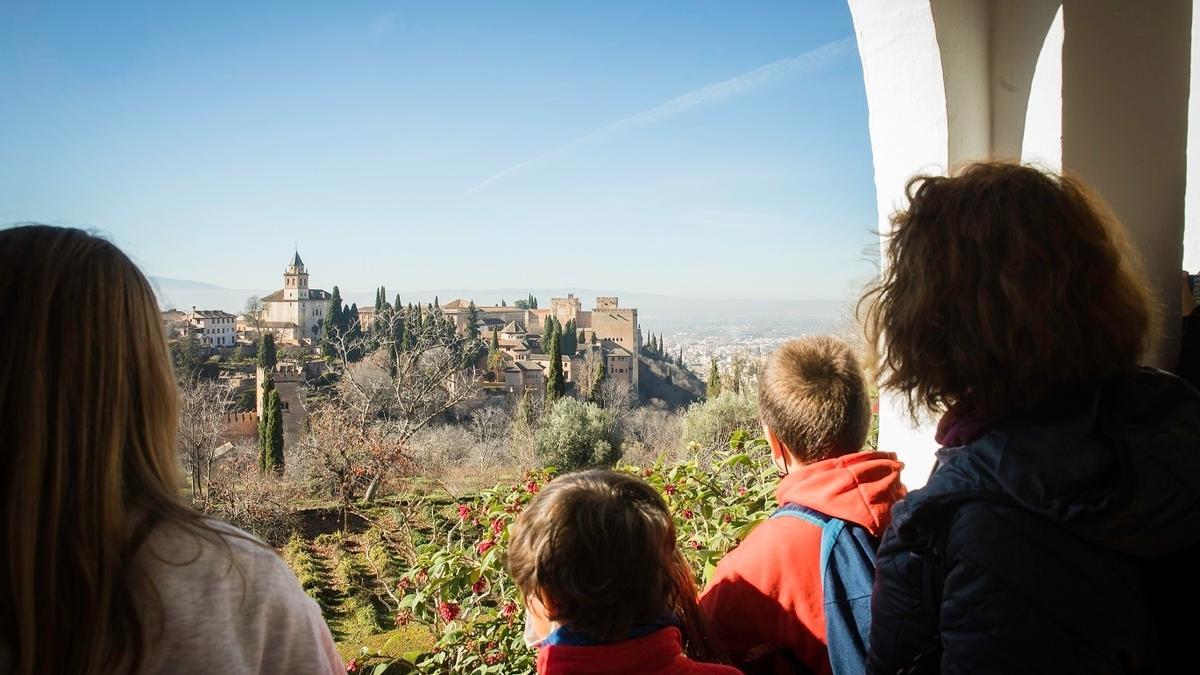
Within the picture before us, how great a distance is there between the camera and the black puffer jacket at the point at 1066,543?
2.02ft

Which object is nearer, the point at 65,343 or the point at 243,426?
the point at 65,343

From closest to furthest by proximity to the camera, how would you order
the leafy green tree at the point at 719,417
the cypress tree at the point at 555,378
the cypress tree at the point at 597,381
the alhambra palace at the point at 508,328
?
1. the leafy green tree at the point at 719,417
2. the alhambra palace at the point at 508,328
3. the cypress tree at the point at 555,378
4. the cypress tree at the point at 597,381

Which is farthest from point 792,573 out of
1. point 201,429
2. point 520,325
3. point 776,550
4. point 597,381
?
point 520,325

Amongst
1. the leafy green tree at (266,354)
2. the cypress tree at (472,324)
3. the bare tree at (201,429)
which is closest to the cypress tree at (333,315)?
the cypress tree at (472,324)

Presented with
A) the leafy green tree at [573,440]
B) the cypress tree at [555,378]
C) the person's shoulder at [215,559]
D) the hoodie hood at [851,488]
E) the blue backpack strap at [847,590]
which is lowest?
the leafy green tree at [573,440]

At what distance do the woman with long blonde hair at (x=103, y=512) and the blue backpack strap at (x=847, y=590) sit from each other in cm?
68

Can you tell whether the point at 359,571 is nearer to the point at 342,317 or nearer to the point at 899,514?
the point at 899,514

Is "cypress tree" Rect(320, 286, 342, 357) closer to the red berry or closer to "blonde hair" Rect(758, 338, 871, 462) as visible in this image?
the red berry

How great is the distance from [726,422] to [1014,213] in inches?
295

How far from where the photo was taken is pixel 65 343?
59 cm

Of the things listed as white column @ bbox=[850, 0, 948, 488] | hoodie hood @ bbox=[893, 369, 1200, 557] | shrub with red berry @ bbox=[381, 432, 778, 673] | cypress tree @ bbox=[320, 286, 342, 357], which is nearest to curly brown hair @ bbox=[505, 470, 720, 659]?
hoodie hood @ bbox=[893, 369, 1200, 557]

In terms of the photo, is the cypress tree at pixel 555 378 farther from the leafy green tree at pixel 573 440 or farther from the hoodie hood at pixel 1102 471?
the hoodie hood at pixel 1102 471

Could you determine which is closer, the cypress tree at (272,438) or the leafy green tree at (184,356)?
the leafy green tree at (184,356)

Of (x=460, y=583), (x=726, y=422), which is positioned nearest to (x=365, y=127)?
(x=726, y=422)
